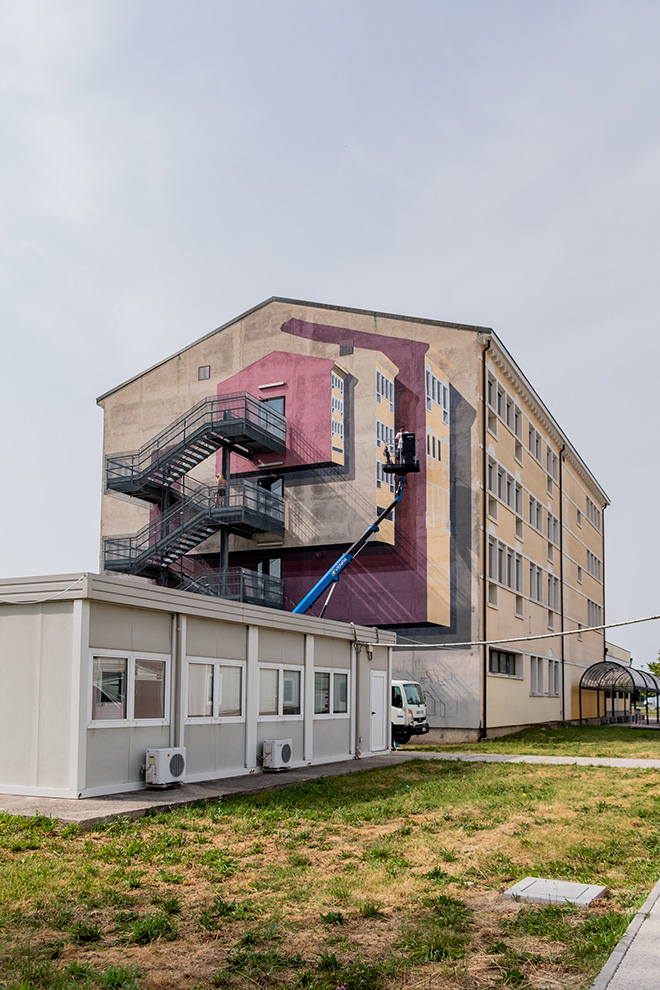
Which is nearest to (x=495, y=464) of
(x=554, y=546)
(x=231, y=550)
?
(x=231, y=550)

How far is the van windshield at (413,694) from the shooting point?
3309 cm

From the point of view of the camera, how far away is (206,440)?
1527 inches

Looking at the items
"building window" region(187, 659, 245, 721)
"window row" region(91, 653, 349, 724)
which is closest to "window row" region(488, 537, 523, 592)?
"window row" region(91, 653, 349, 724)

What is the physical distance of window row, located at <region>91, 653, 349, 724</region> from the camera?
16.6 metres

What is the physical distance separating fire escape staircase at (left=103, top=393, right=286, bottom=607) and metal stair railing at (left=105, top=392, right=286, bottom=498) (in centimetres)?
4

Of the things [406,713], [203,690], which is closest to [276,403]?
[406,713]

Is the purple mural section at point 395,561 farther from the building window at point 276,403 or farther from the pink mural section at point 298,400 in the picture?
the building window at point 276,403

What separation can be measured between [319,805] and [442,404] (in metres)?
24.7

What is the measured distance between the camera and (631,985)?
6.23 metres

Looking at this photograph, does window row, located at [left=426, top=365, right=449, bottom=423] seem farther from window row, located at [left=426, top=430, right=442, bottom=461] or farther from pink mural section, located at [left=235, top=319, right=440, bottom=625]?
window row, located at [left=426, top=430, right=442, bottom=461]

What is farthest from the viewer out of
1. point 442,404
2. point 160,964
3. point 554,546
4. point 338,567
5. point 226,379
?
point 554,546

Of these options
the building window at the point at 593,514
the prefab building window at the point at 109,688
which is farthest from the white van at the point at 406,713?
the building window at the point at 593,514

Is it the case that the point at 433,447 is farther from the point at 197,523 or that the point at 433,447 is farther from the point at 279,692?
the point at 279,692

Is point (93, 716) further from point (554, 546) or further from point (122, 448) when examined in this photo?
point (554, 546)
